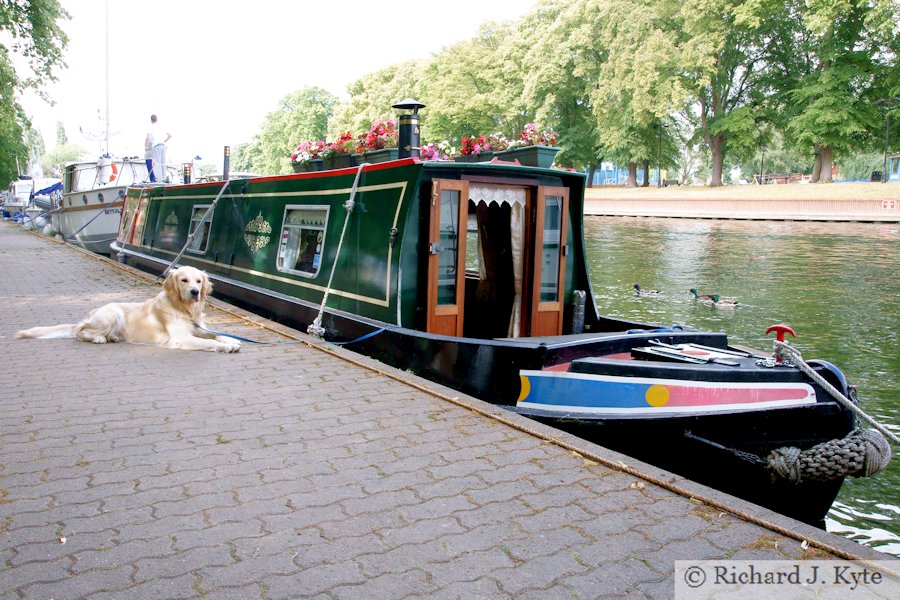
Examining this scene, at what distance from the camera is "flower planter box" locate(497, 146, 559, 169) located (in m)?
6.80

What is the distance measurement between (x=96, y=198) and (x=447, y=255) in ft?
53.3

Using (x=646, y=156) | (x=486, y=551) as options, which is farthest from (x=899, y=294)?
(x=646, y=156)

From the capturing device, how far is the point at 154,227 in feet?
47.1

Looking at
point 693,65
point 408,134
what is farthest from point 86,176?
point 693,65

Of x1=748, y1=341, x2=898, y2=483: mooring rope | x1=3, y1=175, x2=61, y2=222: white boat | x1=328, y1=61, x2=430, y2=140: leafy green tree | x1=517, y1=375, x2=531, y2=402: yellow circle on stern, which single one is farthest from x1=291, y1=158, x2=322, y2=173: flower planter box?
x1=328, y1=61, x2=430, y2=140: leafy green tree

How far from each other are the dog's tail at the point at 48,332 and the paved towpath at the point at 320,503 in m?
1.80

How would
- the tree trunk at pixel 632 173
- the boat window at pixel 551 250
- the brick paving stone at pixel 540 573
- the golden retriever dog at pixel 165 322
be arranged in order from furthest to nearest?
the tree trunk at pixel 632 173 → the golden retriever dog at pixel 165 322 → the boat window at pixel 551 250 → the brick paving stone at pixel 540 573

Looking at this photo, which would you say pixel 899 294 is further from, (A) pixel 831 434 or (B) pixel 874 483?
(A) pixel 831 434

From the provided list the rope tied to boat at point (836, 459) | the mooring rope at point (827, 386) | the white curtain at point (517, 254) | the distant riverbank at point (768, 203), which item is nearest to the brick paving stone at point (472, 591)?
the rope tied to boat at point (836, 459)

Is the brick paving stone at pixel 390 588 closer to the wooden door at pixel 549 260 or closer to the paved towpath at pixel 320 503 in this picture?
the paved towpath at pixel 320 503

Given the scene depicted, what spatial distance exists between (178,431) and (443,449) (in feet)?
5.55

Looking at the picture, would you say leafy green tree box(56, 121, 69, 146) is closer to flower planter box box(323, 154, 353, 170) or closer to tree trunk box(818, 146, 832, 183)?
tree trunk box(818, 146, 832, 183)

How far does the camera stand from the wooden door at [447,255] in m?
6.43

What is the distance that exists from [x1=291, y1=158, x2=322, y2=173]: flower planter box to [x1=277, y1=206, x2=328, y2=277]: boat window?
47cm
